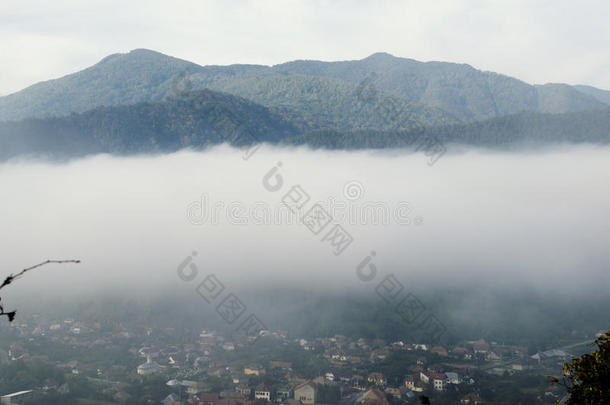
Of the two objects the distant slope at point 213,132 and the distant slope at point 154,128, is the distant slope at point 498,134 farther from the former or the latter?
the distant slope at point 154,128

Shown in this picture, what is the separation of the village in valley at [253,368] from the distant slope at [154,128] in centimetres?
4851

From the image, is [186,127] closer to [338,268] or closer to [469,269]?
[338,268]

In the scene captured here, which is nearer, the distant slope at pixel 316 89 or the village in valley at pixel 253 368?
the village in valley at pixel 253 368

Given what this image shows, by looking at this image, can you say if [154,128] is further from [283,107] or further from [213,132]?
[283,107]

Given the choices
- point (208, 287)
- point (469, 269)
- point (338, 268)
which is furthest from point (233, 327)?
point (469, 269)

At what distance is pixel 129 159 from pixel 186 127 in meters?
9.79

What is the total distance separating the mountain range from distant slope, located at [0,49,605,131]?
220mm

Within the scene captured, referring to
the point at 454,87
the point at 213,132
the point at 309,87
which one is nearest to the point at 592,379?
the point at 213,132

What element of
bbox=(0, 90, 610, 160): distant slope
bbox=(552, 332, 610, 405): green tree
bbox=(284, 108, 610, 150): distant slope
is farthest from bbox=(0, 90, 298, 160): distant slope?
bbox=(552, 332, 610, 405): green tree

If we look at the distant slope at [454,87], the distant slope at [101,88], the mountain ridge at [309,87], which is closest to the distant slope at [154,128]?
the mountain ridge at [309,87]

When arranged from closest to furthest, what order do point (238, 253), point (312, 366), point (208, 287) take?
point (312, 366), point (208, 287), point (238, 253)

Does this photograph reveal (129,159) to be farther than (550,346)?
Yes

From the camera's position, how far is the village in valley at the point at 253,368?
83.8ft

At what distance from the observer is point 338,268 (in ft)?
180
